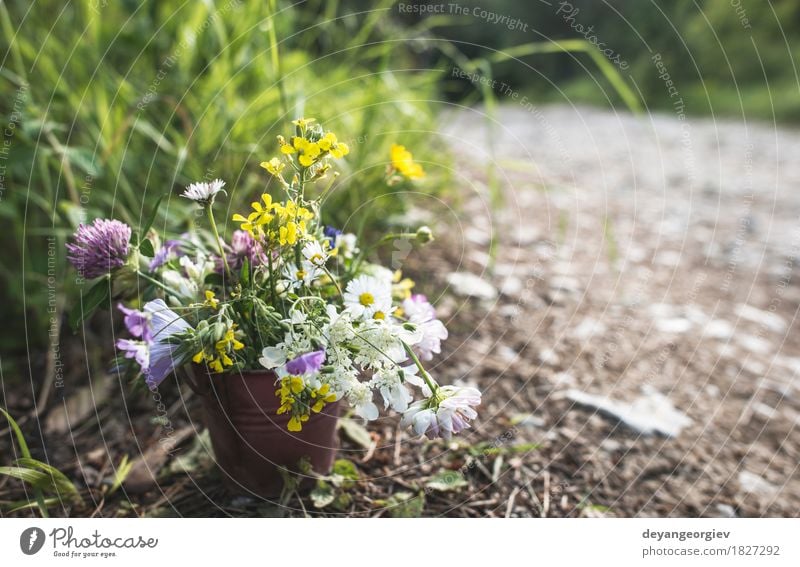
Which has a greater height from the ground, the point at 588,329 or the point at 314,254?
the point at 588,329

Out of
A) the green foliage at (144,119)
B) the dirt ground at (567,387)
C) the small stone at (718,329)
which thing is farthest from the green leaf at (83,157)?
the small stone at (718,329)

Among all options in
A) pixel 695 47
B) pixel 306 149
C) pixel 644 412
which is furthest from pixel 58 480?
pixel 695 47

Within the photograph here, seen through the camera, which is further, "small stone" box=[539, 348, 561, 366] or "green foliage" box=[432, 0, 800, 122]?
"green foliage" box=[432, 0, 800, 122]

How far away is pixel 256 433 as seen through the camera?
103 centimetres

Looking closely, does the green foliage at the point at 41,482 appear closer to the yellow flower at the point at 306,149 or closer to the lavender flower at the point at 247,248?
the lavender flower at the point at 247,248

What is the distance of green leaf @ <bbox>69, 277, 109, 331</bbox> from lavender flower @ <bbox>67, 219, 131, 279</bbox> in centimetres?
4

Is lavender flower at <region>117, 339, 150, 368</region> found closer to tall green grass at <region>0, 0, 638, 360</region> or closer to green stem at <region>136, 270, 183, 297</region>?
green stem at <region>136, 270, 183, 297</region>

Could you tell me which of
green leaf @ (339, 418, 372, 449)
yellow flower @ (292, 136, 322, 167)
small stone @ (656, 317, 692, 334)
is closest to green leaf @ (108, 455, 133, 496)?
green leaf @ (339, 418, 372, 449)

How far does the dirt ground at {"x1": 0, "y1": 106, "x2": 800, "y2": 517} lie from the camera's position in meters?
1.19

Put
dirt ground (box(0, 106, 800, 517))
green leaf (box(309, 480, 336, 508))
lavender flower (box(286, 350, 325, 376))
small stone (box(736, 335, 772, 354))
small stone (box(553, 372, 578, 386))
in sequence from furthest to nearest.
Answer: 1. small stone (box(736, 335, 772, 354))
2. small stone (box(553, 372, 578, 386))
3. dirt ground (box(0, 106, 800, 517))
4. green leaf (box(309, 480, 336, 508))
5. lavender flower (box(286, 350, 325, 376))

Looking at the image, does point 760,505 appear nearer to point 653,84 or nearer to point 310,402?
point 310,402

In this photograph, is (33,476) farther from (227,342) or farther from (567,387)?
(567,387)
